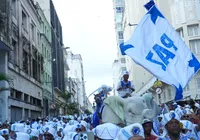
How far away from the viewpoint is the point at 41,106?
42.1 meters

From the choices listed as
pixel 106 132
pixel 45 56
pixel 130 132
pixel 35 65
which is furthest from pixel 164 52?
pixel 45 56

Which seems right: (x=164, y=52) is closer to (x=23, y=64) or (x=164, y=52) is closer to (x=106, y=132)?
(x=106, y=132)

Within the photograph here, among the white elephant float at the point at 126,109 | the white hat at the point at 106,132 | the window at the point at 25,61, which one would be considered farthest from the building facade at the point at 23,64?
the white hat at the point at 106,132

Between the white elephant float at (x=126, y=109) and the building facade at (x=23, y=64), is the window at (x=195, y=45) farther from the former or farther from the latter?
the white elephant float at (x=126, y=109)

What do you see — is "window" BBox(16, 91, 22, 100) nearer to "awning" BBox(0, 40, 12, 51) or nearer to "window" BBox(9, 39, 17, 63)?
"window" BBox(9, 39, 17, 63)

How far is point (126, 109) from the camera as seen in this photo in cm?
638

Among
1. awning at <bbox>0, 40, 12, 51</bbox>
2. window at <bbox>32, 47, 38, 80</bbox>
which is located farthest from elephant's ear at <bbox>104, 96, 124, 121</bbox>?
window at <bbox>32, 47, 38, 80</bbox>

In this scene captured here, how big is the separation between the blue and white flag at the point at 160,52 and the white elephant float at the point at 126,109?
1351mm

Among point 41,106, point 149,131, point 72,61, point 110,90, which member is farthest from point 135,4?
point 72,61

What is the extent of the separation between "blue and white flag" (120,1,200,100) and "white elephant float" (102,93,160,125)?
135 centimetres

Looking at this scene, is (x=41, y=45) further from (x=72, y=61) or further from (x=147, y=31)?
(x=72, y=61)

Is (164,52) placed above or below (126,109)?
above

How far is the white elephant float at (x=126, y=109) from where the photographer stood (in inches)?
245

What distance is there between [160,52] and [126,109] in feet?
8.30
